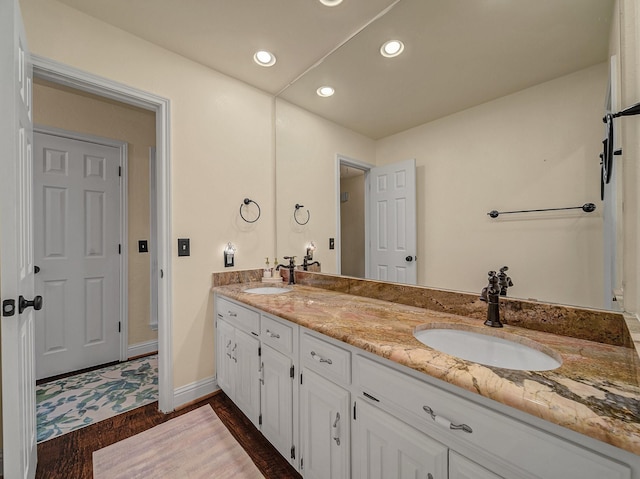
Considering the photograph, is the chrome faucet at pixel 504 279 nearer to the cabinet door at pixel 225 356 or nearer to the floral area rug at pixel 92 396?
the cabinet door at pixel 225 356

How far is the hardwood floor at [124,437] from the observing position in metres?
1.37

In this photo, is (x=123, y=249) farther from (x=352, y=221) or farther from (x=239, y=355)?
(x=352, y=221)

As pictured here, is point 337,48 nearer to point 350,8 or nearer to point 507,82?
point 350,8

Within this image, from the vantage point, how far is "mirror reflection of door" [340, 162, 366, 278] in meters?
1.65

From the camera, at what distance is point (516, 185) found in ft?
3.39

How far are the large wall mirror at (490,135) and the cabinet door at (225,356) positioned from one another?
897mm

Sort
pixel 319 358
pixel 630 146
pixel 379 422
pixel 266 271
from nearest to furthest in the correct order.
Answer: pixel 630 146
pixel 379 422
pixel 319 358
pixel 266 271

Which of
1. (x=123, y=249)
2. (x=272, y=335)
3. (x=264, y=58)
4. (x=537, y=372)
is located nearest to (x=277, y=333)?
(x=272, y=335)


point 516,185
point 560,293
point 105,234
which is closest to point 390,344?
point 560,293

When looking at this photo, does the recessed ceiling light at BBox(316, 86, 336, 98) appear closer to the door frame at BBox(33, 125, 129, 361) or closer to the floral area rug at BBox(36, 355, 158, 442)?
the door frame at BBox(33, 125, 129, 361)

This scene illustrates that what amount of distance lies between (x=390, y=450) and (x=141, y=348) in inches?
113

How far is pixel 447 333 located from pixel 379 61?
157 cm

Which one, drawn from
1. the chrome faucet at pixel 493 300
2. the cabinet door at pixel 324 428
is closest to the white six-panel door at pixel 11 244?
the cabinet door at pixel 324 428

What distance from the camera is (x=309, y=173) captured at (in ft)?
7.13
